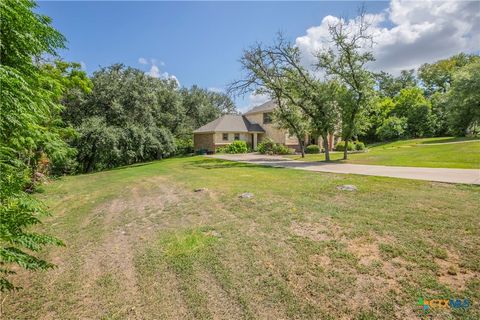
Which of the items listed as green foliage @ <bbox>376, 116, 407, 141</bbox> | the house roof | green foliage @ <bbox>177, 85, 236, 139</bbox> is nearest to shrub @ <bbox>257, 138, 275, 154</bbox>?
the house roof

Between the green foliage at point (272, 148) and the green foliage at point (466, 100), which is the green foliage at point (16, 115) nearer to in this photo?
the green foliage at point (272, 148)

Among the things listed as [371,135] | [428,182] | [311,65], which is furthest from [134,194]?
[371,135]

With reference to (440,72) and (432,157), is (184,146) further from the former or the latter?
(440,72)

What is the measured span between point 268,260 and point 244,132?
2846cm

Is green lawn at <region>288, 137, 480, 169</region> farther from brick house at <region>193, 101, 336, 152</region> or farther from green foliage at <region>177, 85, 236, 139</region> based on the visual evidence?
green foliage at <region>177, 85, 236, 139</region>

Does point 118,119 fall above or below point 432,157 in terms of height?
above

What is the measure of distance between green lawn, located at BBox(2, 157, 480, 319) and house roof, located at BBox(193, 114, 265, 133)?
24658mm

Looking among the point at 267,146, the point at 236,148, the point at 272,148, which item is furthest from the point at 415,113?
the point at 236,148

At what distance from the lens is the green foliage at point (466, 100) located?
24.5 m

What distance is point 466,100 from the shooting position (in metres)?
25.1

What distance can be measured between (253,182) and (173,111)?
2539 cm

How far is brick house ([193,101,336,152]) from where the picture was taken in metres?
31.0

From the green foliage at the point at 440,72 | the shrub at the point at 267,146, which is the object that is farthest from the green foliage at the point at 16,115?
the green foliage at the point at 440,72

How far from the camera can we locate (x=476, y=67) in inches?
993
